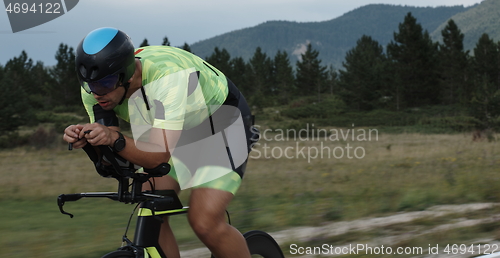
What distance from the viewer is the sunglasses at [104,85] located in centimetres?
222

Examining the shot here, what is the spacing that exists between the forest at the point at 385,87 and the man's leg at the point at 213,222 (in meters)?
34.8

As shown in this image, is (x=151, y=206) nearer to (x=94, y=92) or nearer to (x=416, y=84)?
(x=94, y=92)

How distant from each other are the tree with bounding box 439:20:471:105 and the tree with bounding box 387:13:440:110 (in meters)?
1.02

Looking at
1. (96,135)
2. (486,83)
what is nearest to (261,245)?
(96,135)

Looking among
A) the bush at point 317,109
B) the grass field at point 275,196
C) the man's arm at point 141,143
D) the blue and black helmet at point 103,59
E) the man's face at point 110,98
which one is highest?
the blue and black helmet at point 103,59

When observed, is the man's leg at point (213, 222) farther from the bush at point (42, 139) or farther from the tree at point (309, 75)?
the tree at point (309, 75)

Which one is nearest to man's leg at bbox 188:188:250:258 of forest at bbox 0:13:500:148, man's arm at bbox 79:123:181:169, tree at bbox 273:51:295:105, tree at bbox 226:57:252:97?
man's arm at bbox 79:123:181:169

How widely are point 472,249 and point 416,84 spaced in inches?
2046

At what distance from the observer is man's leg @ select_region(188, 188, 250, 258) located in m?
2.58

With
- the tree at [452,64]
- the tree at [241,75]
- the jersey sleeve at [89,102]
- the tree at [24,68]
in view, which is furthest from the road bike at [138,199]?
the tree at [241,75]

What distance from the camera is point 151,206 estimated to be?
231 cm

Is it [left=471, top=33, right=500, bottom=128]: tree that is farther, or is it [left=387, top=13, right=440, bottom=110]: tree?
[left=387, top=13, right=440, bottom=110]: tree

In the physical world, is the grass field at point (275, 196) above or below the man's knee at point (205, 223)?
below
